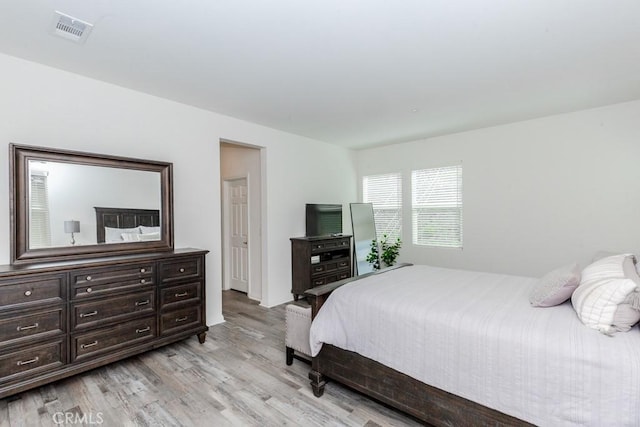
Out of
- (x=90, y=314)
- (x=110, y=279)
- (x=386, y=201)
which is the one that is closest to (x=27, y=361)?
(x=90, y=314)

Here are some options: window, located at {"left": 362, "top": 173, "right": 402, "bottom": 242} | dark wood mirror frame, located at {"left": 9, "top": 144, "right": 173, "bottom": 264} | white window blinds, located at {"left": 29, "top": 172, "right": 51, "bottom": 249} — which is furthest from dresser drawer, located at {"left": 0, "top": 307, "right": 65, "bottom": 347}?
window, located at {"left": 362, "top": 173, "right": 402, "bottom": 242}

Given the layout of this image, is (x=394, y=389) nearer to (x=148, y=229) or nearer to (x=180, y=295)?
(x=180, y=295)

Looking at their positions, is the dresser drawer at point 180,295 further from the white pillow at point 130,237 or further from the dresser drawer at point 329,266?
the dresser drawer at point 329,266

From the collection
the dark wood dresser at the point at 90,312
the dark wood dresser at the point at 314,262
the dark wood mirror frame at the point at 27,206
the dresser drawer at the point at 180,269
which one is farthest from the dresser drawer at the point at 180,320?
the dark wood dresser at the point at 314,262

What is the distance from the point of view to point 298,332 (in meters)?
2.71

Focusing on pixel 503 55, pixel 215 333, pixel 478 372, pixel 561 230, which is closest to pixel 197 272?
pixel 215 333

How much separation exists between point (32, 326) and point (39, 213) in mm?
914

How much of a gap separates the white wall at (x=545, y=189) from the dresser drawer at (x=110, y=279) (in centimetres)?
420

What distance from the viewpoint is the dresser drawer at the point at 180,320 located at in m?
2.94

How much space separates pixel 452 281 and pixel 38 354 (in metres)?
3.26

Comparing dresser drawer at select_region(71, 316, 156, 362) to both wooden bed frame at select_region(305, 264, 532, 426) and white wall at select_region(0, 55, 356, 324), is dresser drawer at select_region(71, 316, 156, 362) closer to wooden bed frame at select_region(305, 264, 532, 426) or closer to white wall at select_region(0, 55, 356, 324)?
white wall at select_region(0, 55, 356, 324)

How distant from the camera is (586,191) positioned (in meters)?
3.86

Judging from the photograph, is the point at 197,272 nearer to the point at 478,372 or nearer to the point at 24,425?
the point at 24,425

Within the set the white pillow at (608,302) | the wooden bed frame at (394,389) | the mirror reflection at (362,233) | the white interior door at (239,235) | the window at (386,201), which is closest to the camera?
the white pillow at (608,302)
